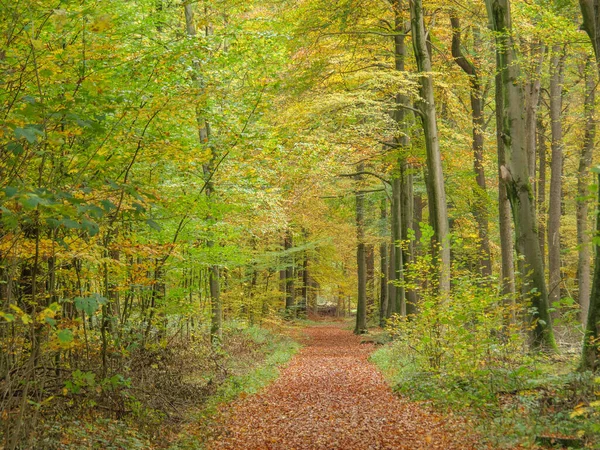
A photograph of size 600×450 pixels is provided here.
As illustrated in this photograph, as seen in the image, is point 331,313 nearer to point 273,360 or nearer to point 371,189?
point 371,189

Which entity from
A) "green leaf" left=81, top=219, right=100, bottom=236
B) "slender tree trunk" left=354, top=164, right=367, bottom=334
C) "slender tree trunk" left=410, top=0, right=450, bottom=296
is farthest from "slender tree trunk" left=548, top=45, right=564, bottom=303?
"green leaf" left=81, top=219, right=100, bottom=236

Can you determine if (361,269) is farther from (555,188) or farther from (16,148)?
(16,148)

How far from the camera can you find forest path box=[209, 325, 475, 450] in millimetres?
6824

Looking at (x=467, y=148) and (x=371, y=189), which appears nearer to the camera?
(x=467, y=148)

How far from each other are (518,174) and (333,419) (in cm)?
510

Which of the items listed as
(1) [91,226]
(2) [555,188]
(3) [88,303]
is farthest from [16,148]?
(2) [555,188]

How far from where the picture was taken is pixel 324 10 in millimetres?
13922

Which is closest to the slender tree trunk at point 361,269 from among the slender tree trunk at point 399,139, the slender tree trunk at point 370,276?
the slender tree trunk at point 399,139

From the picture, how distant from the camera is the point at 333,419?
325 inches

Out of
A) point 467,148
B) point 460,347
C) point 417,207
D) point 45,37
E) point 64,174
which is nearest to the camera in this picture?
point 64,174

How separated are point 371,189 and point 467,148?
440 centimetres

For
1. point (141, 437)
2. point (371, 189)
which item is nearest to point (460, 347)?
point (141, 437)

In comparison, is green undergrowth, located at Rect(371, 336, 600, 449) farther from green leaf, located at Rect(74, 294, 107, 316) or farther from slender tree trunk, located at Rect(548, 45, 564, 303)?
slender tree trunk, located at Rect(548, 45, 564, 303)

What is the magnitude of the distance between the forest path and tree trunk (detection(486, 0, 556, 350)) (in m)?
2.61
